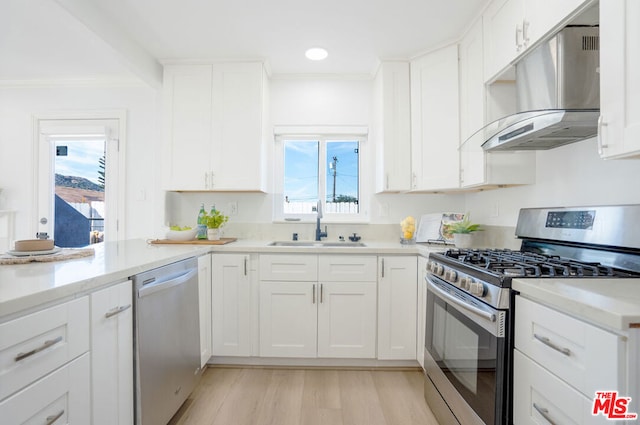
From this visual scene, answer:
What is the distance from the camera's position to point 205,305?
2203 millimetres

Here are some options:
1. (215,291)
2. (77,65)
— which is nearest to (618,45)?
(215,291)

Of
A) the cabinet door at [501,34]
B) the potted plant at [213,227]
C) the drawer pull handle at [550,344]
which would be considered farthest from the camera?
the potted plant at [213,227]

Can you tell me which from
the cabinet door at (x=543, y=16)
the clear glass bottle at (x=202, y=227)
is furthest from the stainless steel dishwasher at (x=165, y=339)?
the cabinet door at (x=543, y=16)

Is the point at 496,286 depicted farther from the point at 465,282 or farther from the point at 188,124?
the point at 188,124

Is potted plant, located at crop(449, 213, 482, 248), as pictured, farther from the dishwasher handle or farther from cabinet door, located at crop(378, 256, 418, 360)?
the dishwasher handle

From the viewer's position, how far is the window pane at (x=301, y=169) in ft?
9.91

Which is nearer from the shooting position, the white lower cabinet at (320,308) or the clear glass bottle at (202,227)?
the white lower cabinet at (320,308)

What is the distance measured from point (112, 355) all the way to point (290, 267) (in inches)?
49.2

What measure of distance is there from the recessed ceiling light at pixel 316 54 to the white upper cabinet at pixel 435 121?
2.44 feet

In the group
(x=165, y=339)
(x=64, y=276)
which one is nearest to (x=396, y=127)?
(x=165, y=339)

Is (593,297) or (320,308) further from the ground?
(593,297)

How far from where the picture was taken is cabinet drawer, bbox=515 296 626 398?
0.78 metres

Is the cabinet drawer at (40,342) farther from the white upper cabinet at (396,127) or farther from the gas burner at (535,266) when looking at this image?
the white upper cabinet at (396,127)

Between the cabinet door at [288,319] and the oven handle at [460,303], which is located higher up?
the oven handle at [460,303]
